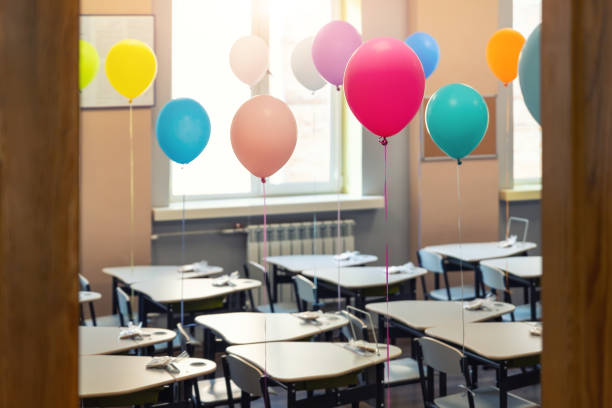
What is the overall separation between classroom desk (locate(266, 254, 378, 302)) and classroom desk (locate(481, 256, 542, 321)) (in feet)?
3.57

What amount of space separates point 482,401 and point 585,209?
2804mm

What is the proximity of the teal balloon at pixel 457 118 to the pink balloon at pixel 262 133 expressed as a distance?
833 millimetres

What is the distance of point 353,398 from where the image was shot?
146 inches

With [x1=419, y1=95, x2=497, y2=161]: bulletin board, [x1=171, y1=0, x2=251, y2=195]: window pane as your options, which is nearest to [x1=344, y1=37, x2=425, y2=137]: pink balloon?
[x1=171, y1=0, x2=251, y2=195]: window pane

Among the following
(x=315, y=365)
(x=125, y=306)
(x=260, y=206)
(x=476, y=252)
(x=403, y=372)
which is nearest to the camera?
(x=315, y=365)

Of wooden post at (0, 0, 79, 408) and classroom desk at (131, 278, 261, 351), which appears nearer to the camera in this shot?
wooden post at (0, 0, 79, 408)

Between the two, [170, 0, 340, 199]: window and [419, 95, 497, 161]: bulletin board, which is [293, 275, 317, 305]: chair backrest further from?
[419, 95, 497, 161]: bulletin board

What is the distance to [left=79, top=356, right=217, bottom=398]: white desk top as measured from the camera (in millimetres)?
3332

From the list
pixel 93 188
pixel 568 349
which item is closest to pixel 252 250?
pixel 93 188

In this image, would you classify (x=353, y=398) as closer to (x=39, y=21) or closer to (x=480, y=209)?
(x=39, y=21)

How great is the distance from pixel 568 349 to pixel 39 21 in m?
1.08

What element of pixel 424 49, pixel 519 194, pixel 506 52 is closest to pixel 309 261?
pixel 424 49

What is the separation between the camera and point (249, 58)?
602 centimetres

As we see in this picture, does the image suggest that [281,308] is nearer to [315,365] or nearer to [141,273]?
[141,273]
